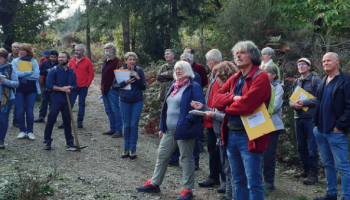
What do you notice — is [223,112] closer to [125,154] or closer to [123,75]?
[123,75]

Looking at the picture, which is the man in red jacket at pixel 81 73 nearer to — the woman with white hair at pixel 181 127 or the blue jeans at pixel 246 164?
the woman with white hair at pixel 181 127

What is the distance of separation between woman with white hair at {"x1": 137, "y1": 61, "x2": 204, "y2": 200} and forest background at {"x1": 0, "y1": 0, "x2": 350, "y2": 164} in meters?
3.55

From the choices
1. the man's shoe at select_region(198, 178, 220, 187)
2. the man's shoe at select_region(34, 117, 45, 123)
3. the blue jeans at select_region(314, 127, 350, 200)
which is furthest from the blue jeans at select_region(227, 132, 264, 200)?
the man's shoe at select_region(34, 117, 45, 123)

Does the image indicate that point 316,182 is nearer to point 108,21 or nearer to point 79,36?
point 108,21

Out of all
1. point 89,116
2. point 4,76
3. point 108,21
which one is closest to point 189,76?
point 4,76

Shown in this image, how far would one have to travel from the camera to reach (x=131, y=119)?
794 centimetres

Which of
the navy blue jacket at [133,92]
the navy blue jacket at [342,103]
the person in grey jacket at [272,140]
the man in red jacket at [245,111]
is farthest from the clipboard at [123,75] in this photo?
the navy blue jacket at [342,103]

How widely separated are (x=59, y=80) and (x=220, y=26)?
7278mm

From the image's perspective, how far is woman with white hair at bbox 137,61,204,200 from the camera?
5.62 meters

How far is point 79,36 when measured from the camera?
35.4m

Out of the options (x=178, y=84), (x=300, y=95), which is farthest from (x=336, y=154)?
(x=178, y=84)

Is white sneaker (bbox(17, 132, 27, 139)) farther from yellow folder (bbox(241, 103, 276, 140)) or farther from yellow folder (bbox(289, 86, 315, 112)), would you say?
yellow folder (bbox(241, 103, 276, 140))

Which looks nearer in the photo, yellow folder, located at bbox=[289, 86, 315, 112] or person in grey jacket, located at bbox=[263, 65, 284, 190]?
person in grey jacket, located at bbox=[263, 65, 284, 190]

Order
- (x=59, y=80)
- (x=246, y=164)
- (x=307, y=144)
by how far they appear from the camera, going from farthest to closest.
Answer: (x=59, y=80), (x=307, y=144), (x=246, y=164)
